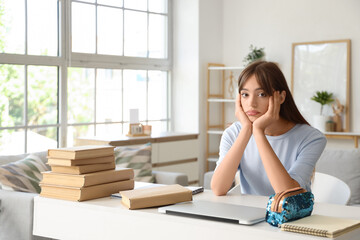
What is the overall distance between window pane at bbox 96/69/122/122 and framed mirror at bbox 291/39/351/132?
2058mm

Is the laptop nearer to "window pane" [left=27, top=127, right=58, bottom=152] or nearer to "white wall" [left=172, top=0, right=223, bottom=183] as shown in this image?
"window pane" [left=27, top=127, right=58, bottom=152]

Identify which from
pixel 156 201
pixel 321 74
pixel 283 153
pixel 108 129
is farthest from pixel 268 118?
pixel 321 74

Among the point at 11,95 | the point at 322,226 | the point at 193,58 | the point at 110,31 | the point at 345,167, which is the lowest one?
the point at 345,167

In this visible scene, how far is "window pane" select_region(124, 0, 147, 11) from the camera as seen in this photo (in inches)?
250

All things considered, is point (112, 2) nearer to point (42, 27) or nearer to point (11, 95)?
point (42, 27)

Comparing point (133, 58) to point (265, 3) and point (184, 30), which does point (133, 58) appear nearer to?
point (184, 30)

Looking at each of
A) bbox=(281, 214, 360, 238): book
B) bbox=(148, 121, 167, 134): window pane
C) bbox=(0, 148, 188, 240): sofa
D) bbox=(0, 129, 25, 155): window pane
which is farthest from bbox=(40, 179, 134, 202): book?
bbox=(148, 121, 167, 134): window pane

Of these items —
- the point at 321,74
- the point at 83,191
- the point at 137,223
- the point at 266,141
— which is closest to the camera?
the point at 137,223

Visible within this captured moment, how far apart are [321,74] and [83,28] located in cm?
271

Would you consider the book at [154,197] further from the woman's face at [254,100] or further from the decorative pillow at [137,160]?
the decorative pillow at [137,160]

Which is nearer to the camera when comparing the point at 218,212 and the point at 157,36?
the point at 218,212

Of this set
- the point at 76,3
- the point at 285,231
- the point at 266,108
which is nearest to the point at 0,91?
the point at 76,3

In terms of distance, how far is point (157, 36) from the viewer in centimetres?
682

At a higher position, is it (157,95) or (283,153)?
(157,95)
